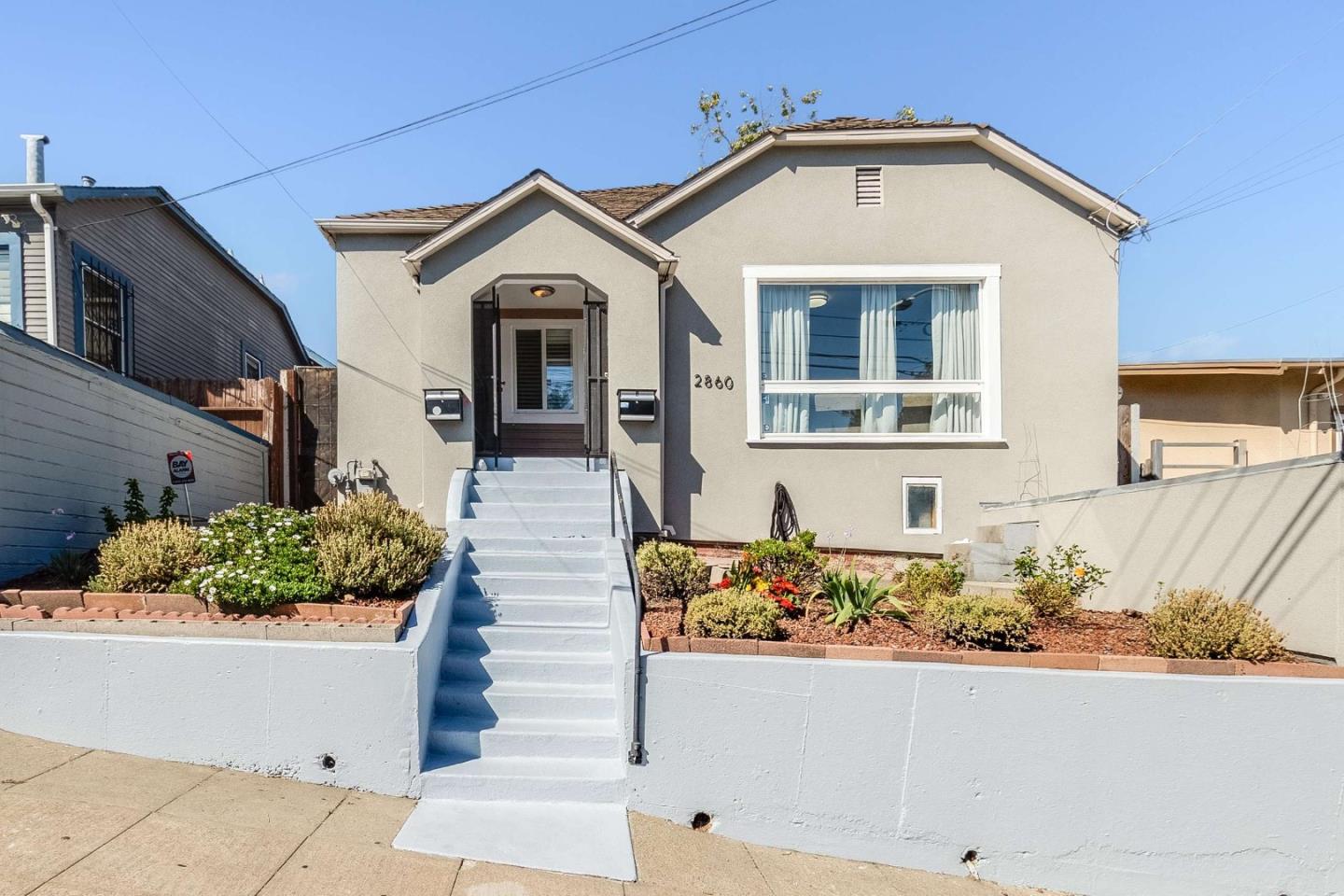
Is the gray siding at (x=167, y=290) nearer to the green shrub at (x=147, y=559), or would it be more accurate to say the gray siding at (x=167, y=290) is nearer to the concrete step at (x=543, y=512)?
the green shrub at (x=147, y=559)

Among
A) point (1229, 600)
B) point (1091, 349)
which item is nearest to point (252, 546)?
point (1229, 600)

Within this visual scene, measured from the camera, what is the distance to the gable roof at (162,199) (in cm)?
963

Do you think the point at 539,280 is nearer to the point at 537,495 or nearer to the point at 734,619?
the point at 537,495

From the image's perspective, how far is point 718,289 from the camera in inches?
378

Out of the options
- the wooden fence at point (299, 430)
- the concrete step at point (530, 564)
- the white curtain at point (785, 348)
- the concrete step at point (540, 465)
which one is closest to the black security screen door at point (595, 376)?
the concrete step at point (540, 465)

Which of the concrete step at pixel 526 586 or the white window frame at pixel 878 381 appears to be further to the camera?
the white window frame at pixel 878 381

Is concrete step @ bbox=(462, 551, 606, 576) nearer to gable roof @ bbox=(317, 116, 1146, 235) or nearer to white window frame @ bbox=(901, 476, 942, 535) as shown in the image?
white window frame @ bbox=(901, 476, 942, 535)

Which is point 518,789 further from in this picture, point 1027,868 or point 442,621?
point 1027,868

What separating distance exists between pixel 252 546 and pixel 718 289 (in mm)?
5813

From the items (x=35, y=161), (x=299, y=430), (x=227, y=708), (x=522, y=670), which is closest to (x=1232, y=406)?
(x=522, y=670)

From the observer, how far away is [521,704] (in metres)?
5.67

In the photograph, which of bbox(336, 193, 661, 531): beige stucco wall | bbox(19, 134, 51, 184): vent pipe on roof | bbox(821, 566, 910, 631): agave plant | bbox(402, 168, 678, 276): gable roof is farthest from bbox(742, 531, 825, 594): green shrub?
bbox(19, 134, 51, 184): vent pipe on roof

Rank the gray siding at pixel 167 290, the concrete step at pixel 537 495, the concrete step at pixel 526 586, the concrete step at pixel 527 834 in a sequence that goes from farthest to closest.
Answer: the gray siding at pixel 167 290 < the concrete step at pixel 537 495 < the concrete step at pixel 526 586 < the concrete step at pixel 527 834

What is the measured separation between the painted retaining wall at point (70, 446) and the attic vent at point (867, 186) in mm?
8035
